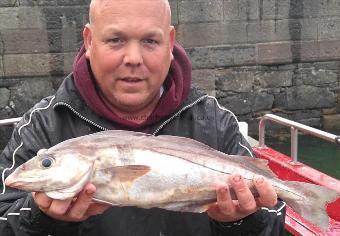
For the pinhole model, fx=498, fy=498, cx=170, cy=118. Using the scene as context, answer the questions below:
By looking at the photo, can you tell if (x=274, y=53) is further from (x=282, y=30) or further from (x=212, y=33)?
(x=212, y=33)

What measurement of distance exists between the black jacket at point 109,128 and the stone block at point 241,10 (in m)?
8.72

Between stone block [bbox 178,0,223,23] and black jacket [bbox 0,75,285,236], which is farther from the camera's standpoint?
stone block [bbox 178,0,223,23]

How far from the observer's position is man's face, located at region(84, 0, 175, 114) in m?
2.30

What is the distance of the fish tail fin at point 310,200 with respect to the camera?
7.70 ft

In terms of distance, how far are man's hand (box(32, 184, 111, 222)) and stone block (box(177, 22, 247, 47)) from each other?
8.98 meters

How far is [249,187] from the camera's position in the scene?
7.39ft

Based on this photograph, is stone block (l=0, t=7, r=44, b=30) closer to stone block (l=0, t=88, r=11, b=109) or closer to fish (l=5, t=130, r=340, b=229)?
stone block (l=0, t=88, r=11, b=109)

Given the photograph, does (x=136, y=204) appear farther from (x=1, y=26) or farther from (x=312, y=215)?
(x=1, y=26)

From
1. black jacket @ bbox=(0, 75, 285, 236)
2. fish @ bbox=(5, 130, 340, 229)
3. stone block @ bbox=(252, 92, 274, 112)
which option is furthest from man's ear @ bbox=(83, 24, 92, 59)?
stone block @ bbox=(252, 92, 274, 112)

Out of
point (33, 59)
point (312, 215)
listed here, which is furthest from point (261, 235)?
point (33, 59)

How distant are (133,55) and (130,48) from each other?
0.05 metres

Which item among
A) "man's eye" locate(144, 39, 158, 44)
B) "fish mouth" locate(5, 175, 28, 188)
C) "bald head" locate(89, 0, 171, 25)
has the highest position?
"bald head" locate(89, 0, 171, 25)

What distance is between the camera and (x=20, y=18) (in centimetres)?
1013

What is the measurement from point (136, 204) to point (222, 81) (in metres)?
9.52
